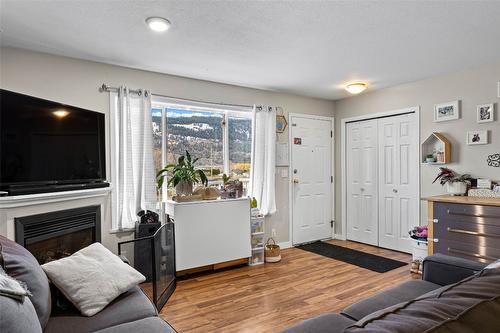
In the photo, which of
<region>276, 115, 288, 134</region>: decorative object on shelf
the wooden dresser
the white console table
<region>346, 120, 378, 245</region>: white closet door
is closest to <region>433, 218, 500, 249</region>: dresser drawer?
the wooden dresser

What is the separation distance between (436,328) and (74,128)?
303 cm

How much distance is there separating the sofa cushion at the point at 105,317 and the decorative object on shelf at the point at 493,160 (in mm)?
3735

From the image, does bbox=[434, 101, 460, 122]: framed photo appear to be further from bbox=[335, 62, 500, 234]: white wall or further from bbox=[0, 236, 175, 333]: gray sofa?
bbox=[0, 236, 175, 333]: gray sofa

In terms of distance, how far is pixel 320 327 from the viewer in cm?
123

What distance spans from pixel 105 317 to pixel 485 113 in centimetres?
412

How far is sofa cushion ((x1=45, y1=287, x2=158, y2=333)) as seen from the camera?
1.48m

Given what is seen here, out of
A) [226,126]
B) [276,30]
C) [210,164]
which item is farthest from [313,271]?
[276,30]

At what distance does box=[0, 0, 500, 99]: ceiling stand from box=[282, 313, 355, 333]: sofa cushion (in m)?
1.93

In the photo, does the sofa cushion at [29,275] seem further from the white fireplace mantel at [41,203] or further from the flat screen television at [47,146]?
the flat screen television at [47,146]

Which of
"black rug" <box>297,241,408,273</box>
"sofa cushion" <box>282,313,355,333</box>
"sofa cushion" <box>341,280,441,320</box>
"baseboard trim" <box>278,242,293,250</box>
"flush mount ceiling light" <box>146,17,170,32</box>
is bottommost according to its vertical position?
"black rug" <box>297,241,408,273</box>

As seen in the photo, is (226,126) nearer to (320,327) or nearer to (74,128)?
(74,128)

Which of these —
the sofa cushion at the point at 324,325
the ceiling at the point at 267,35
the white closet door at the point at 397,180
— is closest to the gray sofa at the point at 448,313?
the sofa cushion at the point at 324,325

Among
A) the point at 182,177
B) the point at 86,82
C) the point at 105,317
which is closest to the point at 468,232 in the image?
the point at 182,177

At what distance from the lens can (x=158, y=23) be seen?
2.27 m
